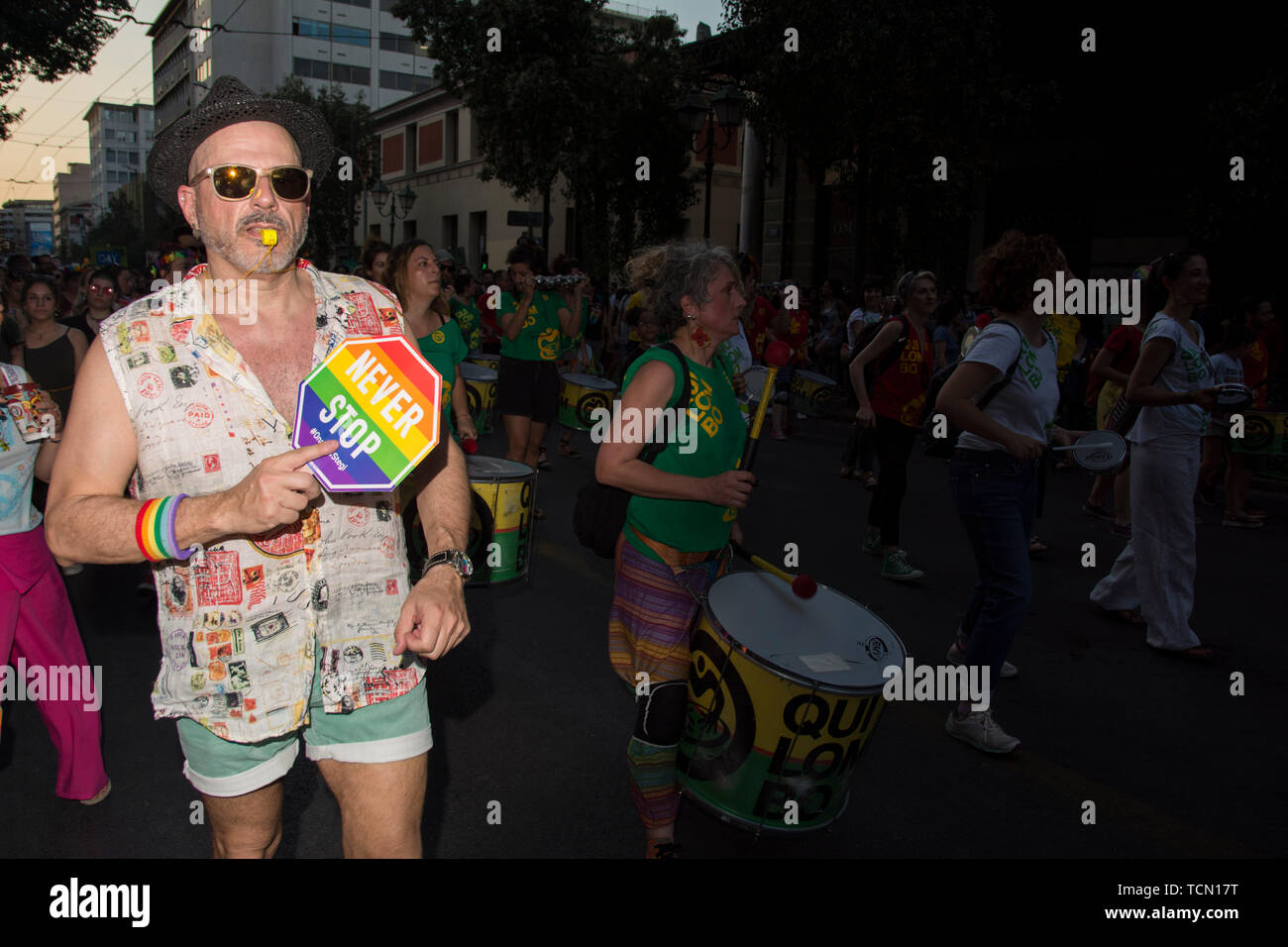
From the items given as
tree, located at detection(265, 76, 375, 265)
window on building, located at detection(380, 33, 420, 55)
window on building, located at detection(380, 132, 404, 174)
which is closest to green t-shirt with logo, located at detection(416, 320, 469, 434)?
tree, located at detection(265, 76, 375, 265)

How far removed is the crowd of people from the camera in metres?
1.74

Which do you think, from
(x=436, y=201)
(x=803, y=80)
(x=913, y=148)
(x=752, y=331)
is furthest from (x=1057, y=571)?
(x=436, y=201)

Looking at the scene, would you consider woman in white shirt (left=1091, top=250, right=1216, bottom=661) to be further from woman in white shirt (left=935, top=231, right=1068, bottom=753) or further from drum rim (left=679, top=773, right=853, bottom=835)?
drum rim (left=679, top=773, right=853, bottom=835)

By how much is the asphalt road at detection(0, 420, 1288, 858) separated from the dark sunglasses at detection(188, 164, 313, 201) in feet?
6.85

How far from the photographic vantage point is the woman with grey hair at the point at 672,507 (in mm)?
2818

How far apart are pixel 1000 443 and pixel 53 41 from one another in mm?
25236

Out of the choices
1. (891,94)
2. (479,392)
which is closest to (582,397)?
(479,392)

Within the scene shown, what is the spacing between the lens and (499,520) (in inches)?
193

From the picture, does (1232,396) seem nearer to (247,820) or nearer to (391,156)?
(247,820)

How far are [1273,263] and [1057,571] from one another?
33.6ft

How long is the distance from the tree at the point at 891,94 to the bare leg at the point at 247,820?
1335 cm

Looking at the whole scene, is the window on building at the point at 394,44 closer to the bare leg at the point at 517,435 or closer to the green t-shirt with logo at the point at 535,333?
the green t-shirt with logo at the point at 535,333

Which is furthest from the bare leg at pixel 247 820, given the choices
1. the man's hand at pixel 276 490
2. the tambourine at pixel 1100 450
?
the tambourine at pixel 1100 450

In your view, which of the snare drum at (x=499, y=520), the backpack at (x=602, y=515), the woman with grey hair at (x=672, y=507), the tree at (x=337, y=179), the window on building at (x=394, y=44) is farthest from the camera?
the window on building at (x=394, y=44)
